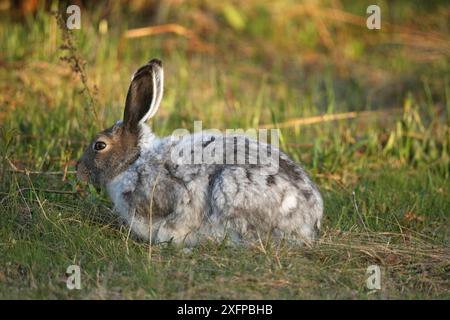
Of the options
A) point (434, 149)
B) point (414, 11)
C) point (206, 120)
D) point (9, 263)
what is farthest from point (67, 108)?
point (414, 11)

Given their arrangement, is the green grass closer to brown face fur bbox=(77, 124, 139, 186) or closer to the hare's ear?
brown face fur bbox=(77, 124, 139, 186)

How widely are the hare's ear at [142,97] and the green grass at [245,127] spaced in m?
0.71

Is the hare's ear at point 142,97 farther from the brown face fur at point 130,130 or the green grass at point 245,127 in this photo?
the green grass at point 245,127

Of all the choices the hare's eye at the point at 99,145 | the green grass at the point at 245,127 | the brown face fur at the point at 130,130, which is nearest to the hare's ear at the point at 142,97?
the brown face fur at the point at 130,130

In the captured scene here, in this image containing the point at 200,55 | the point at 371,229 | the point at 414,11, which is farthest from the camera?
the point at 414,11

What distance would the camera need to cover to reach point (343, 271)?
17.8 feet

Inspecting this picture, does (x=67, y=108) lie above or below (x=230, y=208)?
above

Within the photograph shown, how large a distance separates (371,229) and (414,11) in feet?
24.2

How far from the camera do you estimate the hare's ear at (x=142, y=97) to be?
6.19 meters

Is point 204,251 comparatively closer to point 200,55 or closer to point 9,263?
point 9,263

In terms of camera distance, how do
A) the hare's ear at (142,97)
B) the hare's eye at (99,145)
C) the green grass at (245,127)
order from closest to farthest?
the green grass at (245,127), the hare's ear at (142,97), the hare's eye at (99,145)

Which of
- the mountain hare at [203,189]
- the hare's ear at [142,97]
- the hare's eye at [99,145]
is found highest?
the hare's ear at [142,97]
